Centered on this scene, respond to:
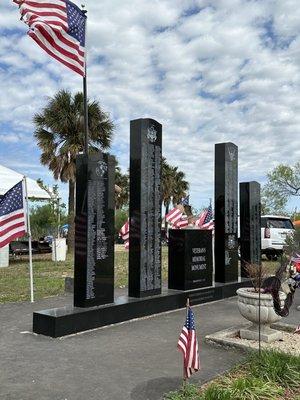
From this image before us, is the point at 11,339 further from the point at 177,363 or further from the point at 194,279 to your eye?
the point at 194,279

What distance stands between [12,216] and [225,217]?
→ 4941mm

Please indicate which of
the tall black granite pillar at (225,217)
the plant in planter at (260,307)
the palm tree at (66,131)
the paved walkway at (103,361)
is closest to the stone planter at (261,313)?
the plant in planter at (260,307)

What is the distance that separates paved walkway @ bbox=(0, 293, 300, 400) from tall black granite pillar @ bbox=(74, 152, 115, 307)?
64cm

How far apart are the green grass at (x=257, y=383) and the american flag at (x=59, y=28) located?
539 centimetres

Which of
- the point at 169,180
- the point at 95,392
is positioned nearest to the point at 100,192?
the point at 95,392

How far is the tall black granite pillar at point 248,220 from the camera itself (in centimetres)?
1215

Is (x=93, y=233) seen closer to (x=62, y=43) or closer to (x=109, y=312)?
(x=109, y=312)

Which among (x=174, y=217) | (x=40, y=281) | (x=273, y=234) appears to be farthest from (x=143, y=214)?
(x=273, y=234)

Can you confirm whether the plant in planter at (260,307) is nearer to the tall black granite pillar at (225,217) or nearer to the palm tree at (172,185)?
the tall black granite pillar at (225,217)

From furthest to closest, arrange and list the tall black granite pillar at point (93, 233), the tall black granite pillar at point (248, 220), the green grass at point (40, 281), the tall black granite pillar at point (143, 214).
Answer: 1. the tall black granite pillar at point (248, 220)
2. the green grass at point (40, 281)
3. the tall black granite pillar at point (143, 214)
4. the tall black granite pillar at point (93, 233)

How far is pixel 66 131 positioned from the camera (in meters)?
24.0

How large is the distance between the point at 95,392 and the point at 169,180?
49876 millimetres

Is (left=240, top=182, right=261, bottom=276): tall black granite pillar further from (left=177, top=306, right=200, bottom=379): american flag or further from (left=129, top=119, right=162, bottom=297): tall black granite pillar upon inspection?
(left=177, top=306, right=200, bottom=379): american flag

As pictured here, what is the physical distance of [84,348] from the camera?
601 centimetres
